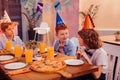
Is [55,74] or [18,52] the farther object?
[18,52]

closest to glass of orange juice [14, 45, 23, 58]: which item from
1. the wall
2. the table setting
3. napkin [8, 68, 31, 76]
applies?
the table setting

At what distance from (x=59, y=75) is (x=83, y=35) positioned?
0.66m

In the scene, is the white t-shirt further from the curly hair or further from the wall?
the wall

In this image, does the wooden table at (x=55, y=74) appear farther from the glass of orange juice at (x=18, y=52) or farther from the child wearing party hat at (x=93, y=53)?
the glass of orange juice at (x=18, y=52)

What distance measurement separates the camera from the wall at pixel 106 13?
4.78 meters

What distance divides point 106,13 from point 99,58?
10.1 feet

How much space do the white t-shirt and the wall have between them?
283 cm

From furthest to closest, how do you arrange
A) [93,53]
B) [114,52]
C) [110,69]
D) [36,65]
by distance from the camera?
[114,52] → [110,69] → [93,53] → [36,65]

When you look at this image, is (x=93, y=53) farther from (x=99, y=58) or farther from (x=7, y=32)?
(x=7, y=32)

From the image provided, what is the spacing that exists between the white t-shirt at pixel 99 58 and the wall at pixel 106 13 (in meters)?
2.83

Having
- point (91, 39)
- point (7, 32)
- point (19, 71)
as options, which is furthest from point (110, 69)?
point (7, 32)

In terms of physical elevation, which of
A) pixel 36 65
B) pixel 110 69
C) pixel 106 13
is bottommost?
pixel 110 69

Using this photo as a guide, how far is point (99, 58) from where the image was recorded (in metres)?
1.98

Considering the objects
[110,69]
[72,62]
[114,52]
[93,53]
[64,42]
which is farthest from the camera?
[64,42]
